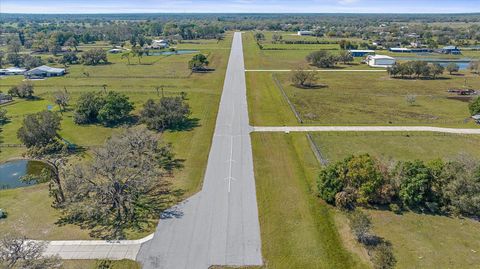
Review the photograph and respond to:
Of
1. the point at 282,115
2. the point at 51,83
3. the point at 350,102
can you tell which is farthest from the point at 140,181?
the point at 51,83

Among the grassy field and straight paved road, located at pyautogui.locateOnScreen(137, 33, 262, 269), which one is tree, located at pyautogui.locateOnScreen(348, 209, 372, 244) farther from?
the grassy field

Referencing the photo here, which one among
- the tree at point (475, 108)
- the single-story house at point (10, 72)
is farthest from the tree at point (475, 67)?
the single-story house at point (10, 72)

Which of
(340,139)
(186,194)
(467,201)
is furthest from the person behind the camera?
(340,139)

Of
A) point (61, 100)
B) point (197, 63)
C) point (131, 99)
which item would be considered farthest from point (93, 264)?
point (197, 63)

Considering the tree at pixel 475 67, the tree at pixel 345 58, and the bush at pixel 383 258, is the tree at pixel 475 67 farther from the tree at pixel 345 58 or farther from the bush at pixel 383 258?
the bush at pixel 383 258

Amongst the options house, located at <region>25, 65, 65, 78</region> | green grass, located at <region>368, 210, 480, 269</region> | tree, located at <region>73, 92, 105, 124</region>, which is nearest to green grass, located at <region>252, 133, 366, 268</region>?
green grass, located at <region>368, 210, 480, 269</region>

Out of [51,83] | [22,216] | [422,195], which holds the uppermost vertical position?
[51,83]

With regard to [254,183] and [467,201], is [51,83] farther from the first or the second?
[467,201]
